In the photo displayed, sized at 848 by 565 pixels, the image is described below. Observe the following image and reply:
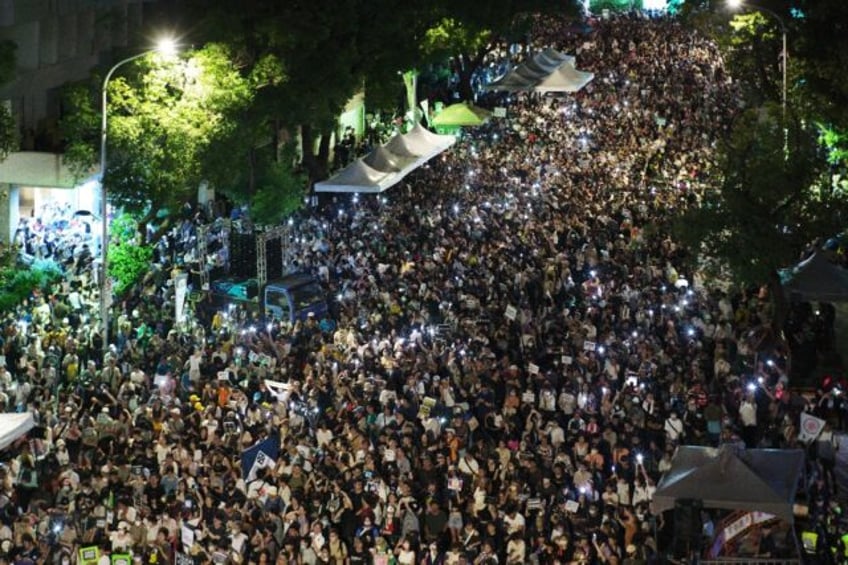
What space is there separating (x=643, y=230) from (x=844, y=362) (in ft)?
20.4

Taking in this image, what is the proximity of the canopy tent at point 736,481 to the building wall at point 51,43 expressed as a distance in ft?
71.7

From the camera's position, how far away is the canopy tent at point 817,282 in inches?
1152

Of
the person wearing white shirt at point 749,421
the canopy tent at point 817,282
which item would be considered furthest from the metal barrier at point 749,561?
the canopy tent at point 817,282

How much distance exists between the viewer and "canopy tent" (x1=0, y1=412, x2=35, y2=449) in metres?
21.6

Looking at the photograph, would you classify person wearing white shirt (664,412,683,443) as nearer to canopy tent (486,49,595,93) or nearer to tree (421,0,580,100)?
tree (421,0,580,100)

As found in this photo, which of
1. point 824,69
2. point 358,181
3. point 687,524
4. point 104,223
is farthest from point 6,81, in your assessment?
point 687,524

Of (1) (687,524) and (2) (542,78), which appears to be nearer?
(1) (687,524)

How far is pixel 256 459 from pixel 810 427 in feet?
27.2

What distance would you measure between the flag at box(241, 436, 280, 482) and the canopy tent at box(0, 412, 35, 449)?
322 centimetres

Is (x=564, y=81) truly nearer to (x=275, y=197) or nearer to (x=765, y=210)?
(x=275, y=197)

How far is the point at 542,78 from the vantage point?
56812mm

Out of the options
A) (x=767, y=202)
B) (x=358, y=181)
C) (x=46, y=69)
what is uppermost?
(x=46, y=69)

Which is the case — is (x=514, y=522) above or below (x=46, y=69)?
below

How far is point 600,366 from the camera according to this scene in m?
26.3
